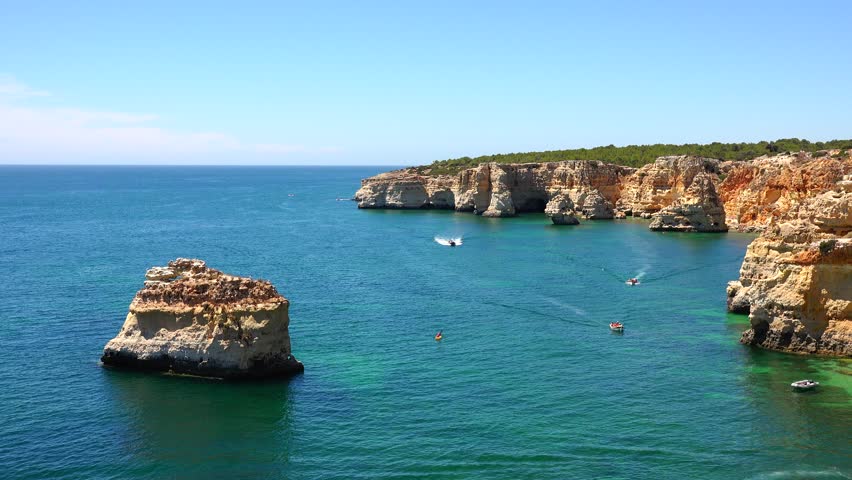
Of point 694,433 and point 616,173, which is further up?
point 616,173

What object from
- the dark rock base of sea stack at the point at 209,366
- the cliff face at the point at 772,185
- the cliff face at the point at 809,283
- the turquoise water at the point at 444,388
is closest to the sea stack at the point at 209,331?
the dark rock base of sea stack at the point at 209,366

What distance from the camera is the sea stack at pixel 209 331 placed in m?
42.1

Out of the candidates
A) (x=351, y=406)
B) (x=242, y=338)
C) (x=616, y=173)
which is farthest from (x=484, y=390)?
(x=616, y=173)

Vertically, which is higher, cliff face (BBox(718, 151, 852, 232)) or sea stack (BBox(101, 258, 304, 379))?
cliff face (BBox(718, 151, 852, 232))

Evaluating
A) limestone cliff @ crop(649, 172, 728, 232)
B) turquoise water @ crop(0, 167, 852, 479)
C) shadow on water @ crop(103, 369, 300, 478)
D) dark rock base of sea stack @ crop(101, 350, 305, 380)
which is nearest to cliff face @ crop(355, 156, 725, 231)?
limestone cliff @ crop(649, 172, 728, 232)

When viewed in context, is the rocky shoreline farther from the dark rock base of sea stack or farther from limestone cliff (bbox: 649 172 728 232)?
the dark rock base of sea stack

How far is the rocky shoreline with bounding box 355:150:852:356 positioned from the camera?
4631cm

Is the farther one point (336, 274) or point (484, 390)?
point (336, 274)

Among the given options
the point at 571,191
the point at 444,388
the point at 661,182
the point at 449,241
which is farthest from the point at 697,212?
the point at 444,388

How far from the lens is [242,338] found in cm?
4222

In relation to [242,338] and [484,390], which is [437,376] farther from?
[242,338]

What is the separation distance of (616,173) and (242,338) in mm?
108462

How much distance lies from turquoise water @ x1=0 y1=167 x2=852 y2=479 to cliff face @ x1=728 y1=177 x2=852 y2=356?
145 centimetres

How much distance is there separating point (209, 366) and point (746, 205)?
289 ft
